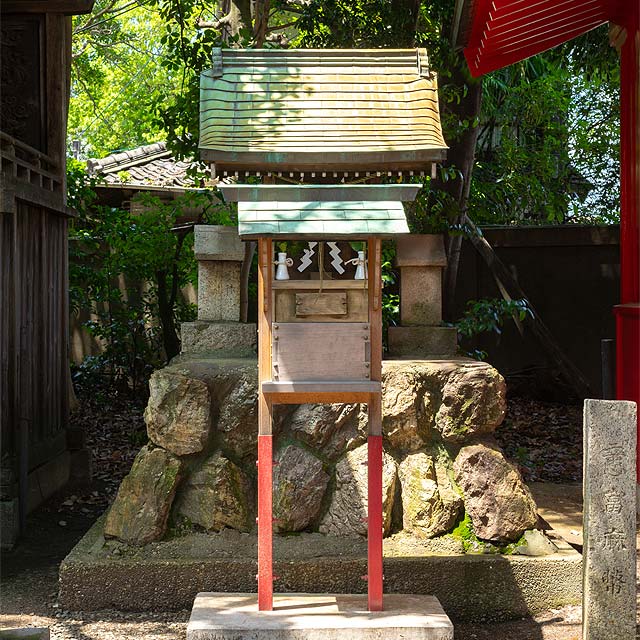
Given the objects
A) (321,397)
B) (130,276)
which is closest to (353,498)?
(321,397)

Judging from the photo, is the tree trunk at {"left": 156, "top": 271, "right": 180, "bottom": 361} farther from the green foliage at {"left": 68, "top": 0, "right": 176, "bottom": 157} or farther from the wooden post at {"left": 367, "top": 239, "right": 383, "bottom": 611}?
the green foliage at {"left": 68, "top": 0, "right": 176, "bottom": 157}

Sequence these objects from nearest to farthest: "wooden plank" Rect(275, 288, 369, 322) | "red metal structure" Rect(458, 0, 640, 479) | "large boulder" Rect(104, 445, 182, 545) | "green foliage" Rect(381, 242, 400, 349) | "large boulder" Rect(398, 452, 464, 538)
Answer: "wooden plank" Rect(275, 288, 369, 322) < "large boulder" Rect(104, 445, 182, 545) < "large boulder" Rect(398, 452, 464, 538) < "red metal structure" Rect(458, 0, 640, 479) < "green foliage" Rect(381, 242, 400, 349)

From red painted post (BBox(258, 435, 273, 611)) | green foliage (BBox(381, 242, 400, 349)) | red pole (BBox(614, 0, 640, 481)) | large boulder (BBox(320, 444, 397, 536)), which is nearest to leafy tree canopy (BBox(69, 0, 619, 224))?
green foliage (BBox(381, 242, 400, 349))

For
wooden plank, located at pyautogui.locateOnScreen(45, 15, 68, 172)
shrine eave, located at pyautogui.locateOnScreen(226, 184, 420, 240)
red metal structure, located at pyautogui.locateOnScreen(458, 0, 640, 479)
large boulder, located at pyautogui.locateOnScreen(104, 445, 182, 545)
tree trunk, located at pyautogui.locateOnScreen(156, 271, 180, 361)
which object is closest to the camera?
shrine eave, located at pyautogui.locateOnScreen(226, 184, 420, 240)

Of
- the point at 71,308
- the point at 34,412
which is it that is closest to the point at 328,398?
the point at 34,412

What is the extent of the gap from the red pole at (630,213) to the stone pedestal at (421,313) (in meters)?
1.70

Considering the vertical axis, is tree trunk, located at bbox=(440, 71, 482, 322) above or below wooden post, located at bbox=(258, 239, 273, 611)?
above

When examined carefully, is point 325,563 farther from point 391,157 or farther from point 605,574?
point 391,157

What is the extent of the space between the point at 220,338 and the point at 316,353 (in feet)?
6.10

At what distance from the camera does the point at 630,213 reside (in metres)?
7.16

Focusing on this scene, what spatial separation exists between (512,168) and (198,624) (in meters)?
8.63

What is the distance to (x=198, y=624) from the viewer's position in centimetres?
458

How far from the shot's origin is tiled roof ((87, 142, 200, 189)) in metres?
13.3

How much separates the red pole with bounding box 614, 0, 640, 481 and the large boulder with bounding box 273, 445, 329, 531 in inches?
111
